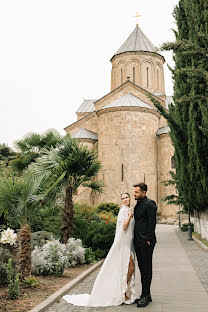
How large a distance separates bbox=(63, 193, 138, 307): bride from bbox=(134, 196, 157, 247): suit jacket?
0.37 ft

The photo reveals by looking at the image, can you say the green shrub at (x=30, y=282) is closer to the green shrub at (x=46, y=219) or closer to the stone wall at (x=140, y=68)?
the green shrub at (x=46, y=219)

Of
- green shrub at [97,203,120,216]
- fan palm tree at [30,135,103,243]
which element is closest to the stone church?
green shrub at [97,203,120,216]

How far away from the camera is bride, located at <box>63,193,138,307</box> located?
4910mm

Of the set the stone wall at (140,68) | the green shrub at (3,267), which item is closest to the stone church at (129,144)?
the stone wall at (140,68)

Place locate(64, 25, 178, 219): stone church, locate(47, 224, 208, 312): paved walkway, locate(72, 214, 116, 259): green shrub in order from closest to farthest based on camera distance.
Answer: locate(47, 224, 208, 312): paved walkway < locate(72, 214, 116, 259): green shrub < locate(64, 25, 178, 219): stone church

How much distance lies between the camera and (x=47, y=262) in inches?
275

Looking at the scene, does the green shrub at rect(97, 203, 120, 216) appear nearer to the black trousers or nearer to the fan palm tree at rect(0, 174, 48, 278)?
the fan palm tree at rect(0, 174, 48, 278)

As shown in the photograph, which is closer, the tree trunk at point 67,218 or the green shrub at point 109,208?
the tree trunk at point 67,218

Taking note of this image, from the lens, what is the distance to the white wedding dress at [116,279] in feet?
16.1

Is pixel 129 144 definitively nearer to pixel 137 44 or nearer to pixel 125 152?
pixel 125 152

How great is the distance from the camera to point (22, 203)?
6.09m

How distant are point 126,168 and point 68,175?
1904 cm

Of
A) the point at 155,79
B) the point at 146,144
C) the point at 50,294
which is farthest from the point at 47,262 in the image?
the point at 155,79

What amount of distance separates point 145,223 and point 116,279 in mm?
910
